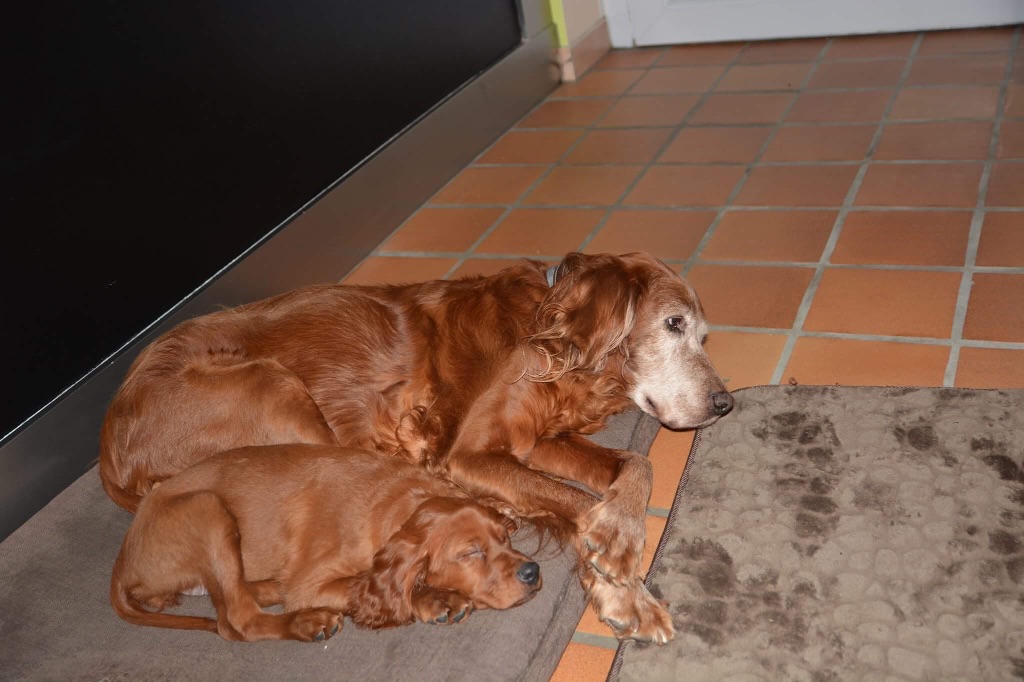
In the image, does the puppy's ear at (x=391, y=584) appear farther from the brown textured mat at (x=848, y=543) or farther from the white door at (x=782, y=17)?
the white door at (x=782, y=17)

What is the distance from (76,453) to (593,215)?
88.0 inches

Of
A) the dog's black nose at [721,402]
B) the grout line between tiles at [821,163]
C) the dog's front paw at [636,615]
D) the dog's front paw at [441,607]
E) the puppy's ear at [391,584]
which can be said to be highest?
the puppy's ear at [391,584]

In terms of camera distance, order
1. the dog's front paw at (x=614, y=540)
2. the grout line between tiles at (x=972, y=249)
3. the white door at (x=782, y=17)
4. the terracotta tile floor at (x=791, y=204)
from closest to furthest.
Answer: the dog's front paw at (x=614, y=540), the grout line between tiles at (x=972, y=249), the terracotta tile floor at (x=791, y=204), the white door at (x=782, y=17)

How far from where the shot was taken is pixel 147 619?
6.74 ft

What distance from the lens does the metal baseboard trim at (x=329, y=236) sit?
2746mm

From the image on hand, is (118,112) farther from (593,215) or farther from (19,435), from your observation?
(593,215)

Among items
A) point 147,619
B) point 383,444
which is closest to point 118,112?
point 383,444

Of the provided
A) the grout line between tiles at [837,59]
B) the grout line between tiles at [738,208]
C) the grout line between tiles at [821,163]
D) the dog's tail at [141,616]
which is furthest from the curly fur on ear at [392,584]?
the grout line between tiles at [837,59]

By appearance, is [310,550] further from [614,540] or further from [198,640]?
[614,540]

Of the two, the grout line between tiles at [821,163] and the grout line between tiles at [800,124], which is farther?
the grout line between tiles at [800,124]

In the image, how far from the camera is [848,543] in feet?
6.88

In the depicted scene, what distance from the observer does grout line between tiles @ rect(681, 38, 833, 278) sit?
349 centimetres

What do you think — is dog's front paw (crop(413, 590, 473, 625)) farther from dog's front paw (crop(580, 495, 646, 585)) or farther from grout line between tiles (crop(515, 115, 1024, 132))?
grout line between tiles (crop(515, 115, 1024, 132))

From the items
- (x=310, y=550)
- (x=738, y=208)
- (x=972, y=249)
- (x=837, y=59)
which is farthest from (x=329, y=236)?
(x=837, y=59)
